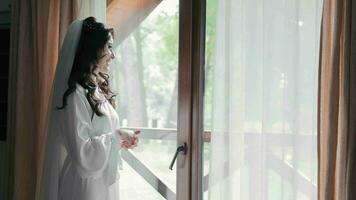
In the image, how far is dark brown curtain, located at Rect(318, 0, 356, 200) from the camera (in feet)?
5.46

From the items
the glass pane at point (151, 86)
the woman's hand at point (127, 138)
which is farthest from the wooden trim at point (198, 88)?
the woman's hand at point (127, 138)

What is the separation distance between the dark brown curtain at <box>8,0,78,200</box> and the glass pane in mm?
374

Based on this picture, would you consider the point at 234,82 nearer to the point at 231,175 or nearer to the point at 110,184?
the point at 231,175

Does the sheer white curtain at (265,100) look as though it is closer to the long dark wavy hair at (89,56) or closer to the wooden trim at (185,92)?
the wooden trim at (185,92)

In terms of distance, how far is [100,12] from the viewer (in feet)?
7.69

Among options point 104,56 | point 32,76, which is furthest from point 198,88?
point 32,76

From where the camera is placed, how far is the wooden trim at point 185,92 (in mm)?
2270

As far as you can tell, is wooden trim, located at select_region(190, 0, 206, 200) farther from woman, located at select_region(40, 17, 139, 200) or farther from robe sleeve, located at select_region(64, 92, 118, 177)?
robe sleeve, located at select_region(64, 92, 118, 177)

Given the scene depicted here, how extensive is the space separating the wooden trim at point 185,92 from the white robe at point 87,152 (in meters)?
0.39

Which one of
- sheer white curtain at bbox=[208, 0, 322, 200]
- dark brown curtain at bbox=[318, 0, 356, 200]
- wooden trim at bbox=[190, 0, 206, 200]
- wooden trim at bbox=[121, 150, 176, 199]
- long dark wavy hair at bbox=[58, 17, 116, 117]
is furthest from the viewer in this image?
wooden trim at bbox=[121, 150, 176, 199]

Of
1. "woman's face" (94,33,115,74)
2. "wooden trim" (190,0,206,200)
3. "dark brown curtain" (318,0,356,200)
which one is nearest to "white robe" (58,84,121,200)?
"woman's face" (94,33,115,74)

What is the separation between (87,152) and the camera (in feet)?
6.30

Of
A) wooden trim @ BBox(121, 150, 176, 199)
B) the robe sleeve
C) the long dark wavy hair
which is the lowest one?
wooden trim @ BBox(121, 150, 176, 199)

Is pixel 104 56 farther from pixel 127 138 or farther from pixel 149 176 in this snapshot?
pixel 149 176
